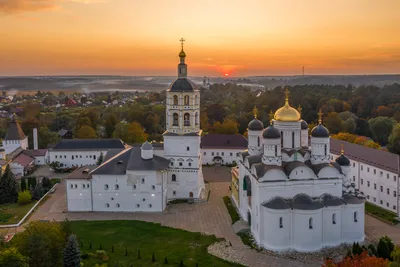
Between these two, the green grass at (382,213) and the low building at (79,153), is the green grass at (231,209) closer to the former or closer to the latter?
the green grass at (382,213)

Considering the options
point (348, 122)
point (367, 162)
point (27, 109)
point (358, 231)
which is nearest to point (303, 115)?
point (348, 122)

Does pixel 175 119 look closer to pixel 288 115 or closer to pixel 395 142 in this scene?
pixel 288 115

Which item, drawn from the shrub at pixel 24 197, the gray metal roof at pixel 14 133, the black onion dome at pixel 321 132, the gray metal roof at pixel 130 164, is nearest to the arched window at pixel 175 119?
the gray metal roof at pixel 130 164

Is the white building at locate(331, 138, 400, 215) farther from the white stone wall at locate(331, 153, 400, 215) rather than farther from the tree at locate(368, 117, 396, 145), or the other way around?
the tree at locate(368, 117, 396, 145)

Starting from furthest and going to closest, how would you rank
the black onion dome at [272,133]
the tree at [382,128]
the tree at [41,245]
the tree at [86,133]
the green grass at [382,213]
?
the tree at [382,128] < the tree at [86,133] < the green grass at [382,213] < the black onion dome at [272,133] < the tree at [41,245]

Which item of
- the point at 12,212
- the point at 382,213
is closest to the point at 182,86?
the point at 12,212
